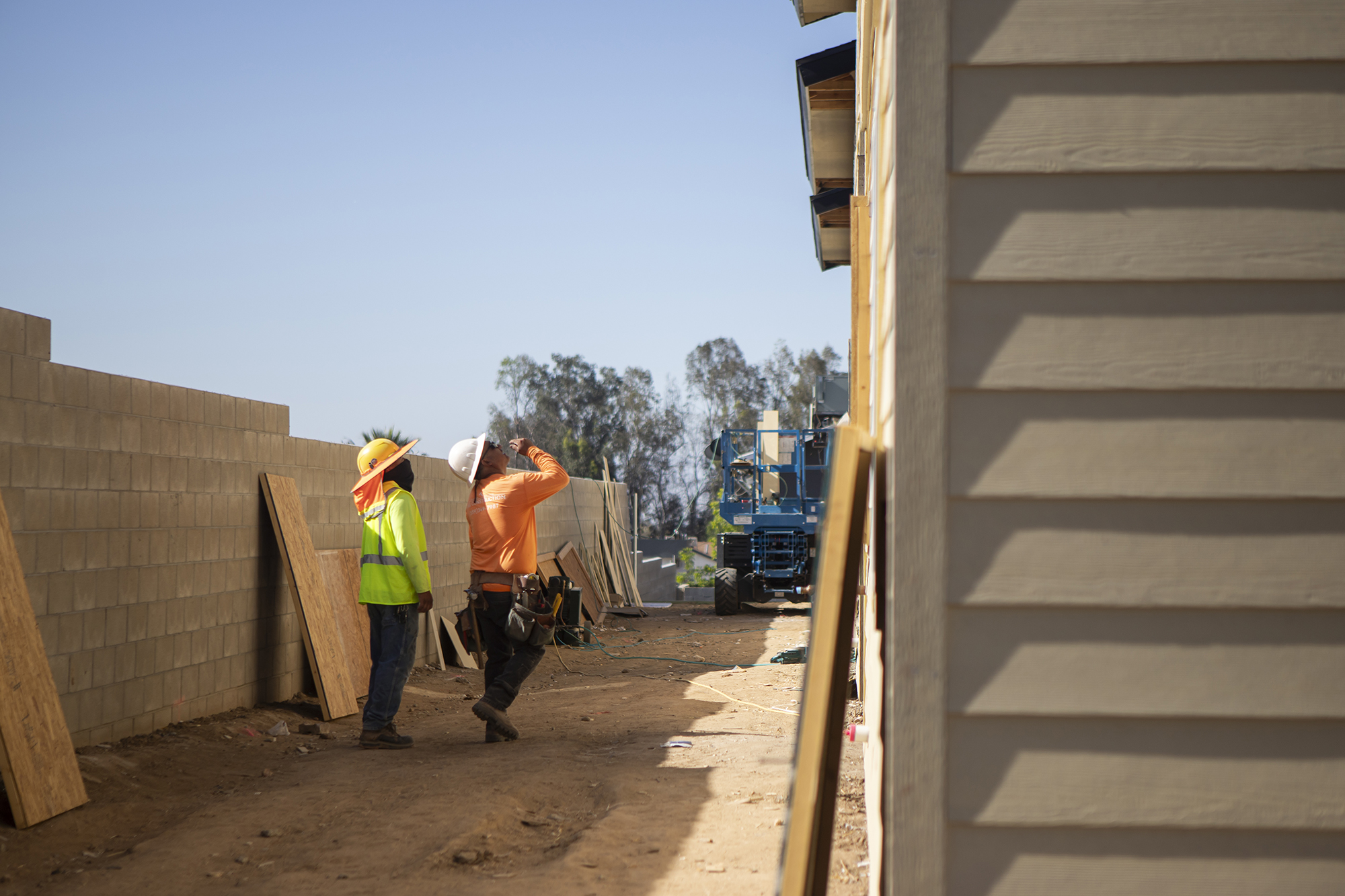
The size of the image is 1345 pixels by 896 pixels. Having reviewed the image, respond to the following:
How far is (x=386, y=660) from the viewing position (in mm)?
6887

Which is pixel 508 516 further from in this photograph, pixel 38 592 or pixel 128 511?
pixel 38 592

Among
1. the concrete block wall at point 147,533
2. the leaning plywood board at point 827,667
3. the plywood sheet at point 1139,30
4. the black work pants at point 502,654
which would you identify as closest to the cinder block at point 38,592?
the concrete block wall at point 147,533

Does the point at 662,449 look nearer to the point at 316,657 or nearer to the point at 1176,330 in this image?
the point at 316,657

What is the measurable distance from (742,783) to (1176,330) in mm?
4044

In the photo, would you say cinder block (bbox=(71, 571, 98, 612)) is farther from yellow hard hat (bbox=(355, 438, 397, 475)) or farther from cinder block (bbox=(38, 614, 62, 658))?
yellow hard hat (bbox=(355, 438, 397, 475))

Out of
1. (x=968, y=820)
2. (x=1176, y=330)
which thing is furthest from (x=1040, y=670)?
(x=1176, y=330)

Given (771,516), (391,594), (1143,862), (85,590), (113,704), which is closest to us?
(1143,862)

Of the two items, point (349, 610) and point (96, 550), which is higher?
point (96, 550)

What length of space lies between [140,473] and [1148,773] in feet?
20.1

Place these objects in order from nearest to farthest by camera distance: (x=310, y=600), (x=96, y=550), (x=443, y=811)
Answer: (x=443, y=811) → (x=96, y=550) → (x=310, y=600)

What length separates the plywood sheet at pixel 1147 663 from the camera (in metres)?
2.21

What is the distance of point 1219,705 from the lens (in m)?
2.21

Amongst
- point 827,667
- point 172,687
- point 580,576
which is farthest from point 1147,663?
point 580,576

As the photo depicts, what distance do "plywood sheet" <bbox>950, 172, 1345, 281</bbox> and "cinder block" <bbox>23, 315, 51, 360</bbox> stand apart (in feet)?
17.1
